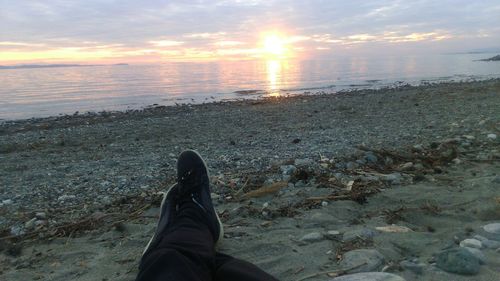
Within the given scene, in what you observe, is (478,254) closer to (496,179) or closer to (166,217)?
(496,179)

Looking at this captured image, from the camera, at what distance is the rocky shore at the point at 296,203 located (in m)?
2.80

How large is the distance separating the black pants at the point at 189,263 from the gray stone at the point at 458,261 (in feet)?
3.90

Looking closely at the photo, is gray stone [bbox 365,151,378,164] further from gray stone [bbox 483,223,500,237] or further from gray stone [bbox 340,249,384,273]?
gray stone [bbox 340,249,384,273]

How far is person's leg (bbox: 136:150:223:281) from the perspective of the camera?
199 cm

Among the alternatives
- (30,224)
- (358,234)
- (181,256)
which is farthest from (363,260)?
(30,224)

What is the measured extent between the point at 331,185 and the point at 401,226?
1.16 m

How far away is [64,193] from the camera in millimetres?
4758

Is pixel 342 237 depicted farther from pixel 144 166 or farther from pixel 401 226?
pixel 144 166

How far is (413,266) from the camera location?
100 inches

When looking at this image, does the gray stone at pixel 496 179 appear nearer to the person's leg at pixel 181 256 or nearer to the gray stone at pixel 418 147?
the gray stone at pixel 418 147

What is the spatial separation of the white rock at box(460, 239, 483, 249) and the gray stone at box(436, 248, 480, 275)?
235mm

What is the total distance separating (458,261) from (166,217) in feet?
6.53

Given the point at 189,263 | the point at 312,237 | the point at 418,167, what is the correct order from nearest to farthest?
the point at 189,263 → the point at 312,237 → the point at 418,167

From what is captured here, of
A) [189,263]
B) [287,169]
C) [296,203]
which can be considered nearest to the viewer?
[189,263]
